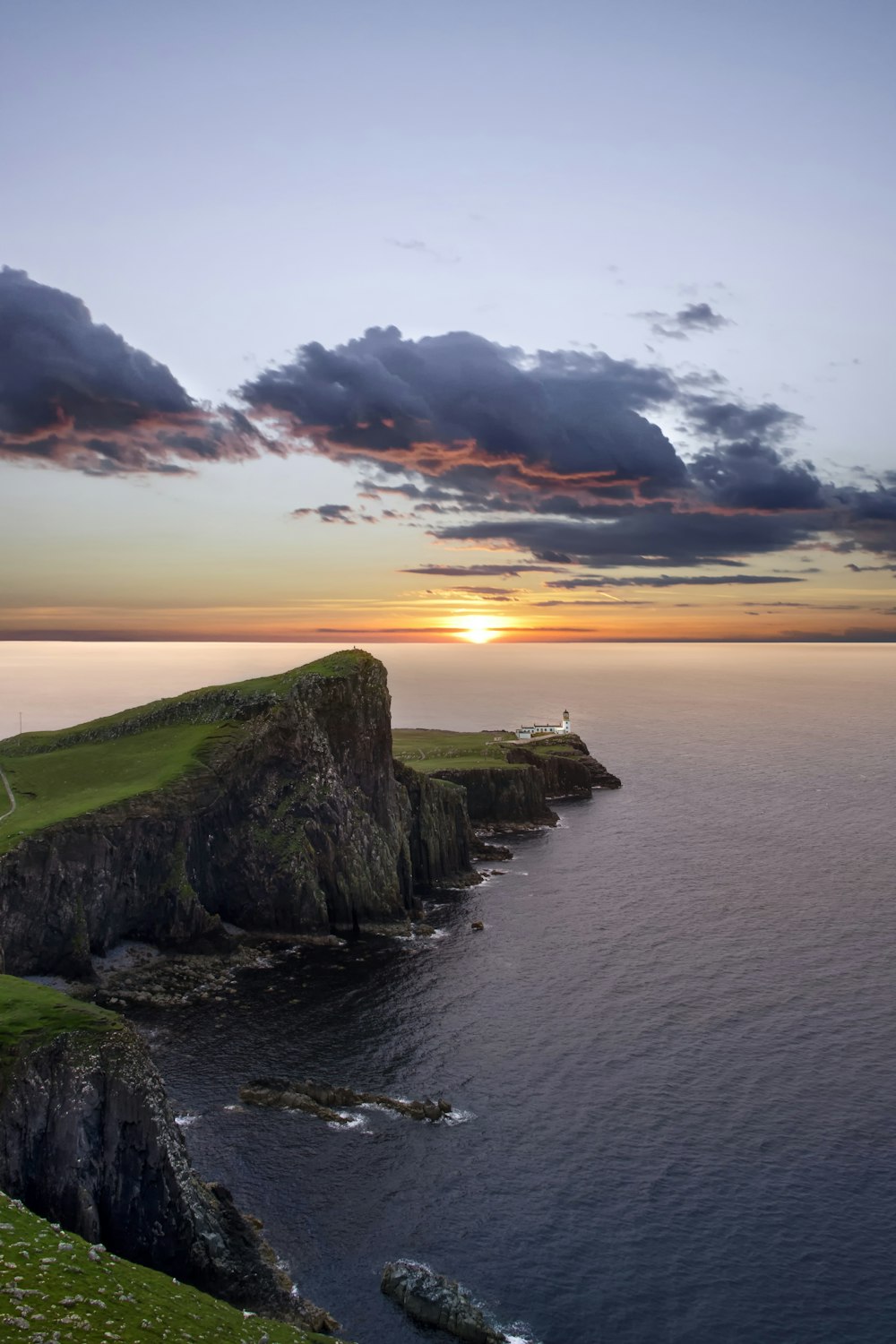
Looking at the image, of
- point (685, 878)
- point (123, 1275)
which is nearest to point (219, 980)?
point (123, 1275)

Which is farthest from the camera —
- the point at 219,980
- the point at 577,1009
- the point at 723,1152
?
the point at 219,980

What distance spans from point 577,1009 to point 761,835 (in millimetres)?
67667

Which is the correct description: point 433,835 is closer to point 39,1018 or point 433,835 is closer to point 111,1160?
point 39,1018

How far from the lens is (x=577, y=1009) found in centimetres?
7350

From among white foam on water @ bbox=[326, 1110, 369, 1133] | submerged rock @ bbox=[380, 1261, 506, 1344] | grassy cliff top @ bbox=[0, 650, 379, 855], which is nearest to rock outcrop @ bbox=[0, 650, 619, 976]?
grassy cliff top @ bbox=[0, 650, 379, 855]

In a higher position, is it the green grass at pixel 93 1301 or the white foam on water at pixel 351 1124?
the green grass at pixel 93 1301

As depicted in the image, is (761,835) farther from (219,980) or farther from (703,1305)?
(703,1305)

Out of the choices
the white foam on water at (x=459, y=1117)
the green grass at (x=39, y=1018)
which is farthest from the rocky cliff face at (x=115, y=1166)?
the white foam on water at (x=459, y=1117)

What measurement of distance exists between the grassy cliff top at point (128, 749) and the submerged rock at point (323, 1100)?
118 ft

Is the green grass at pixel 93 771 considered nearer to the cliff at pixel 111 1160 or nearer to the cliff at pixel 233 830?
the cliff at pixel 233 830

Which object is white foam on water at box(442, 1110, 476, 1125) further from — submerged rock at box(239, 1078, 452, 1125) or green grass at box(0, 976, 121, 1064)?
green grass at box(0, 976, 121, 1064)

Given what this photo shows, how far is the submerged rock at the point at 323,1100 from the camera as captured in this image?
57688 mm

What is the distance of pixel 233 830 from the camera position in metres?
94.6

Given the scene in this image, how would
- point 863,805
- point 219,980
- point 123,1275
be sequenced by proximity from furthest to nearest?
1. point 863,805
2. point 219,980
3. point 123,1275
